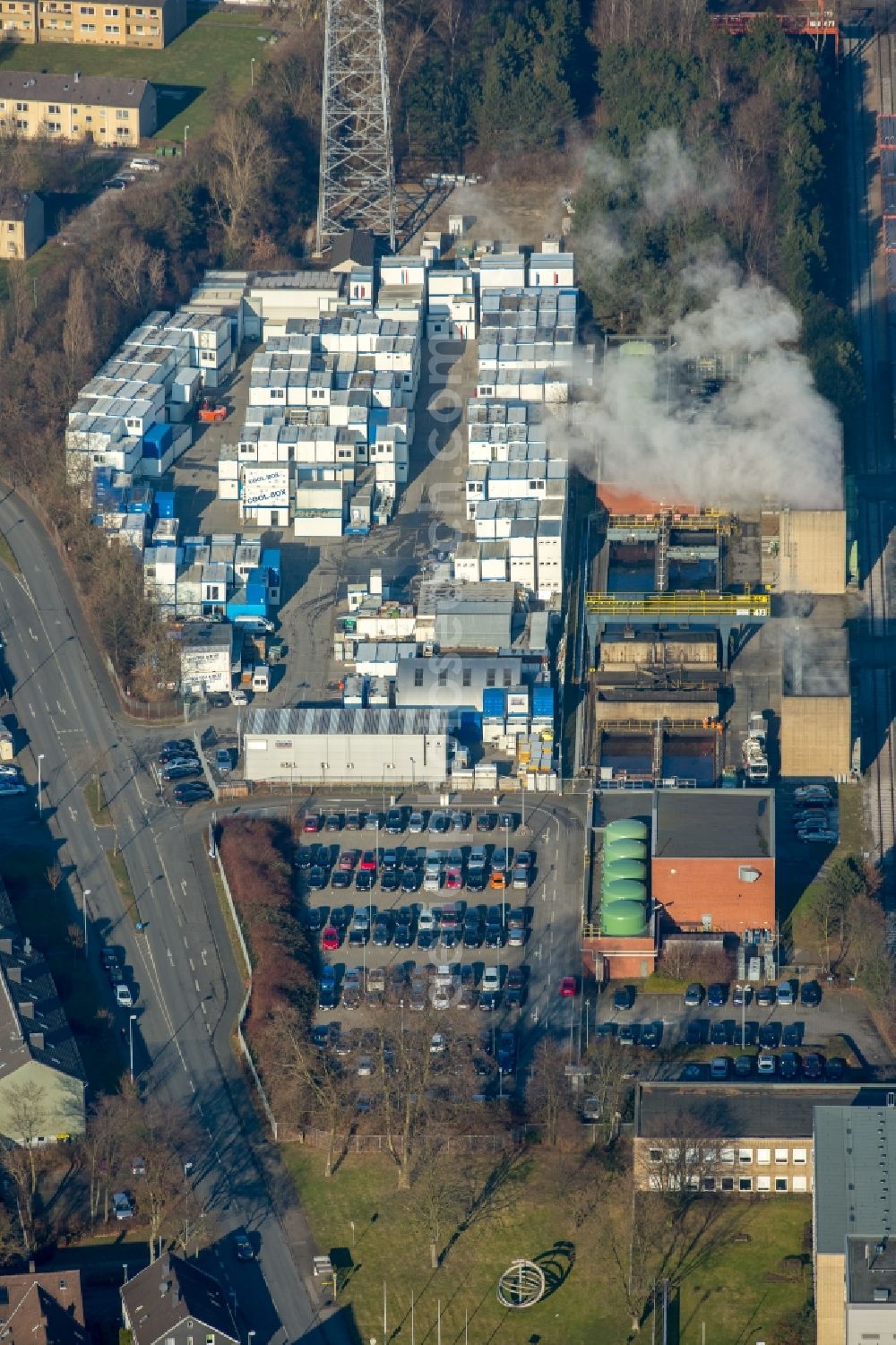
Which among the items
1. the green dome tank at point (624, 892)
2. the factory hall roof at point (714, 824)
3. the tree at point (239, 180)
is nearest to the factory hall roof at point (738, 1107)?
the green dome tank at point (624, 892)

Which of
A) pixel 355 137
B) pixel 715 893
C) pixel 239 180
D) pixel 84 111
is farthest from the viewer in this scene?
pixel 84 111

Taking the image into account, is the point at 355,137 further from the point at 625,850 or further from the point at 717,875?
the point at 717,875

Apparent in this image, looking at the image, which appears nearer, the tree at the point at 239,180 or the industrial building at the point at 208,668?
the industrial building at the point at 208,668

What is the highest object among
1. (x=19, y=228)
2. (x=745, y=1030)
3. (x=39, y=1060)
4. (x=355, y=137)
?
(x=355, y=137)

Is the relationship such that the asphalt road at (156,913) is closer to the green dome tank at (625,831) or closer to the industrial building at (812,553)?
the green dome tank at (625,831)

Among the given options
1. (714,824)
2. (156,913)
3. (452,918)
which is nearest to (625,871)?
(714,824)
